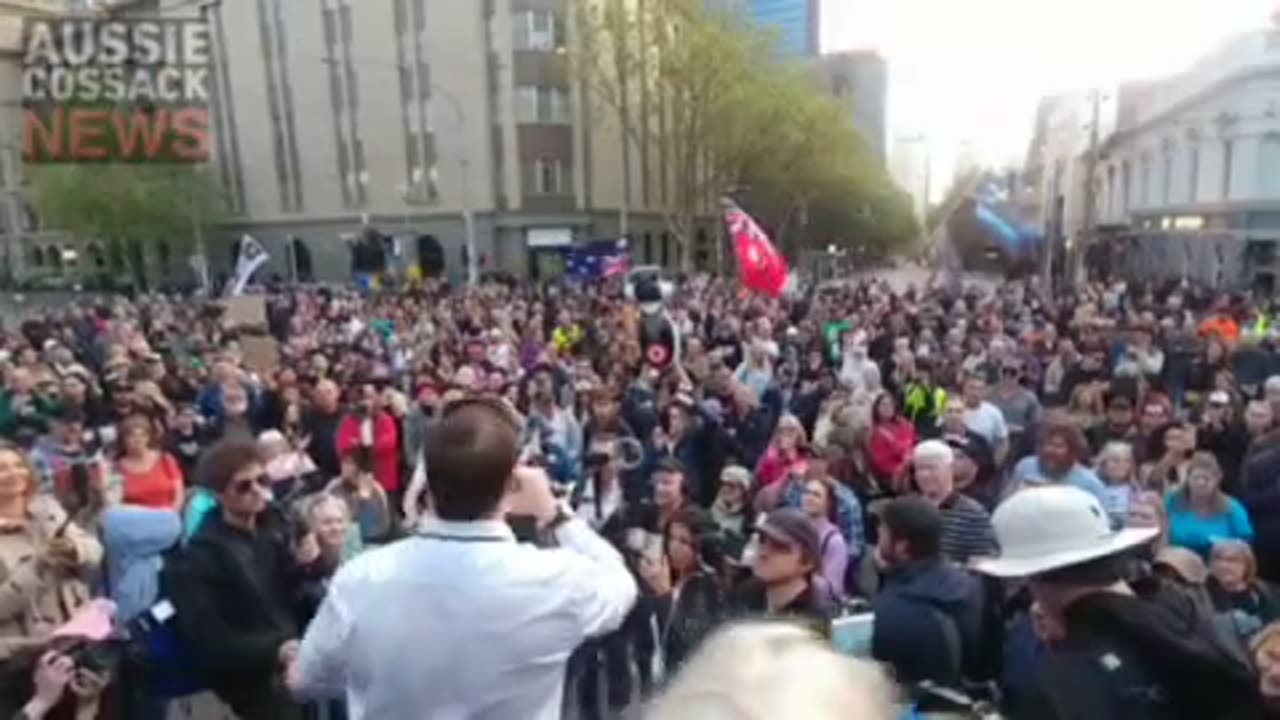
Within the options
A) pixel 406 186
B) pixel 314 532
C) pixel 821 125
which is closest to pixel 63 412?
pixel 314 532

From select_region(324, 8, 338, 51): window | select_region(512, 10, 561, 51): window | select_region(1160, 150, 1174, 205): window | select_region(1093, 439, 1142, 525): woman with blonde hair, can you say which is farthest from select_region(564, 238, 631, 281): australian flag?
select_region(1160, 150, 1174, 205): window

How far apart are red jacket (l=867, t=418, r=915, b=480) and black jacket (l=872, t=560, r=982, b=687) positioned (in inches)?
139

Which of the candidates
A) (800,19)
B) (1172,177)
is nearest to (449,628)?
(1172,177)

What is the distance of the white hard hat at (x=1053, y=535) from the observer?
2.27m

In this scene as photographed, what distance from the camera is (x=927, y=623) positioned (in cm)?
303

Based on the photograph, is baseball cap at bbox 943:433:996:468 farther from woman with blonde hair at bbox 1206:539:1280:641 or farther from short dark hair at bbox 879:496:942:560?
short dark hair at bbox 879:496:942:560

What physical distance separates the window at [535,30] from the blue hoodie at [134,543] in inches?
1503

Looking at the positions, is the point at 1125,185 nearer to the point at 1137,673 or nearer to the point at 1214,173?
the point at 1214,173

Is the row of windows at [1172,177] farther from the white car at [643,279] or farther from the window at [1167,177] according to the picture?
the white car at [643,279]

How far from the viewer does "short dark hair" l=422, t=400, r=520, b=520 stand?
1.89m

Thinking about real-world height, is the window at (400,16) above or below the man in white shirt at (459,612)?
above

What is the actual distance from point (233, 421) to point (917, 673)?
21.0ft


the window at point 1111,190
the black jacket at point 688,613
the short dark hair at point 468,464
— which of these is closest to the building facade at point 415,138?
the window at point 1111,190

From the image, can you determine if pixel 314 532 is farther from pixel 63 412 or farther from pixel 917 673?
pixel 63 412
